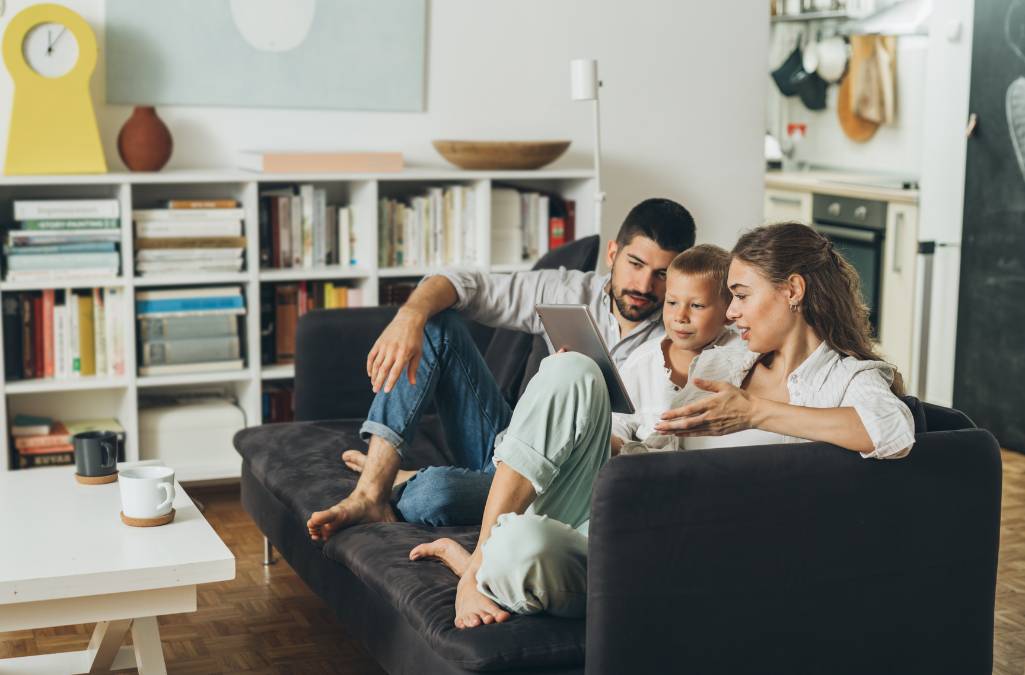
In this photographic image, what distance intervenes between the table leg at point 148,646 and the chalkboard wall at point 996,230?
325 cm

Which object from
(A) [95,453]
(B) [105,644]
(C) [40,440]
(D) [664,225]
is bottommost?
(B) [105,644]

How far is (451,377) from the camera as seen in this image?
269cm

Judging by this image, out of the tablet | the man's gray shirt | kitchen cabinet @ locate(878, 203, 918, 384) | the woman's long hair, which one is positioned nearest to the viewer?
the woman's long hair

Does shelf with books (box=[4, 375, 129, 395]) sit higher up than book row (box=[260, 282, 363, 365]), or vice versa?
book row (box=[260, 282, 363, 365])

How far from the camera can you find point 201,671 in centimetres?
260

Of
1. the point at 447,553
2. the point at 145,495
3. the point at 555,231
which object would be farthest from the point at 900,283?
the point at 145,495

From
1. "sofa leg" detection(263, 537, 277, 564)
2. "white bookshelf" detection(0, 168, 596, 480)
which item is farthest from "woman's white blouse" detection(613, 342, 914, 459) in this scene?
"white bookshelf" detection(0, 168, 596, 480)

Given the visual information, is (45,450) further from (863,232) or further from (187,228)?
(863,232)

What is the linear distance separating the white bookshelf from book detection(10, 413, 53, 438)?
0.03 meters

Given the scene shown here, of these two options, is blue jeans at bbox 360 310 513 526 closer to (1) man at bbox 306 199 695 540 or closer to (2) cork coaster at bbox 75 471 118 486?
(1) man at bbox 306 199 695 540

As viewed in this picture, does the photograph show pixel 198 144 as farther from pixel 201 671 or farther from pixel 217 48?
pixel 201 671

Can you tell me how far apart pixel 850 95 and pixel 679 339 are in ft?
14.1

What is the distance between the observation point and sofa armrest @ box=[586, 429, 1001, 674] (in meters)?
1.80

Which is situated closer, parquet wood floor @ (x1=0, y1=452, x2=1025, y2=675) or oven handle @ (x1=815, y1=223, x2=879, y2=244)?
parquet wood floor @ (x1=0, y1=452, x2=1025, y2=675)
